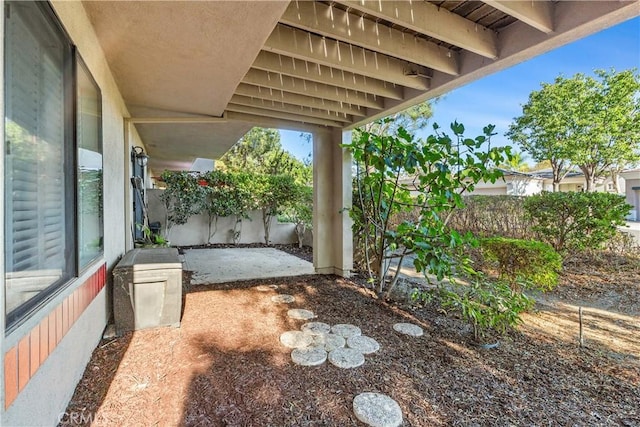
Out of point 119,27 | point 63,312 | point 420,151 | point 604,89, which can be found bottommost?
point 63,312

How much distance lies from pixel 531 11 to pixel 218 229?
8548 millimetres

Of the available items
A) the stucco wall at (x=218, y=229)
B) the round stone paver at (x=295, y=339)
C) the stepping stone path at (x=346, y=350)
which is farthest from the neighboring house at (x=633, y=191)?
the round stone paver at (x=295, y=339)

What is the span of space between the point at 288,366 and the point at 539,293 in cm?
417

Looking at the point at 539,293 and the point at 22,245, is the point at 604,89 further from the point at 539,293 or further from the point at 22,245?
the point at 22,245

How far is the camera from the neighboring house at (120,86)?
4.30 ft

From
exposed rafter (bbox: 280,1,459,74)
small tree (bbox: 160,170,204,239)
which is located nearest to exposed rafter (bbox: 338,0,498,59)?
exposed rafter (bbox: 280,1,459,74)

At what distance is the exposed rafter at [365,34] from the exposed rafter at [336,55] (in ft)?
0.86

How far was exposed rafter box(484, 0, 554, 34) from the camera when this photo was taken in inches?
85.4

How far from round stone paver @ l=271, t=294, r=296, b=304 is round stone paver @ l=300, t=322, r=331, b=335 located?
82cm

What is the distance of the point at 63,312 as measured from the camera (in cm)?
167

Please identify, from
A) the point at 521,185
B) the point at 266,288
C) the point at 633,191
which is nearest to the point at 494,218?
the point at 266,288

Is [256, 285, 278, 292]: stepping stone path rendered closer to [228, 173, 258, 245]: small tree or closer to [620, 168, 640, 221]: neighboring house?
[228, 173, 258, 245]: small tree

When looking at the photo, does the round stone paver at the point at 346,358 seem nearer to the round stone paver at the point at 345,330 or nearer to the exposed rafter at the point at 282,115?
the round stone paver at the point at 345,330

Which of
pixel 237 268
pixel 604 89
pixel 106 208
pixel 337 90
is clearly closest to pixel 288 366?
pixel 106 208
